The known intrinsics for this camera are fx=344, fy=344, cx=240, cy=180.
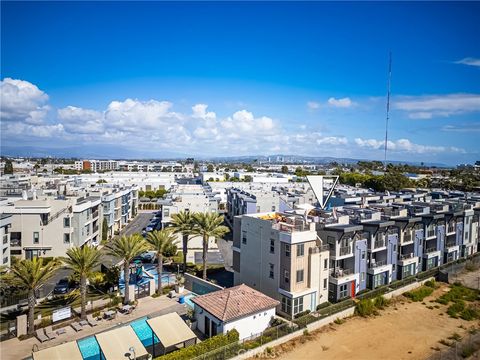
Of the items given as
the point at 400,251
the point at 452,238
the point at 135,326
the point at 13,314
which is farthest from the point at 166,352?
the point at 452,238

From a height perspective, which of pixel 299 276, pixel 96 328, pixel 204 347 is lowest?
pixel 96 328

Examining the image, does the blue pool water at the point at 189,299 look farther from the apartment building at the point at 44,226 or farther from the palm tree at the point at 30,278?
the apartment building at the point at 44,226

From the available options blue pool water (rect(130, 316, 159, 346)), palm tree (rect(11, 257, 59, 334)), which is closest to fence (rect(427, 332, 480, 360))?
blue pool water (rect(130, 316, 159, 346))

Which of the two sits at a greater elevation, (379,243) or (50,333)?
(379,243)

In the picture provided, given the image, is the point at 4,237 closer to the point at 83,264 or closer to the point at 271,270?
the point at 83,264

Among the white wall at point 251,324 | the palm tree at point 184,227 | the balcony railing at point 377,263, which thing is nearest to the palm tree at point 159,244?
the palm tree at point 184,227

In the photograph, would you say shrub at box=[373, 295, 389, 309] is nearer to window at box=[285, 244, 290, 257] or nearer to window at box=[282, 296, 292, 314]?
window at box=[282, 296, 292, 314]

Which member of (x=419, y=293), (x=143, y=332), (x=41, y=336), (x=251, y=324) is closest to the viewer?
(x=143, y=332)

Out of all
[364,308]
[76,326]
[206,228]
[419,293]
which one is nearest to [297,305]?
[364,308]
